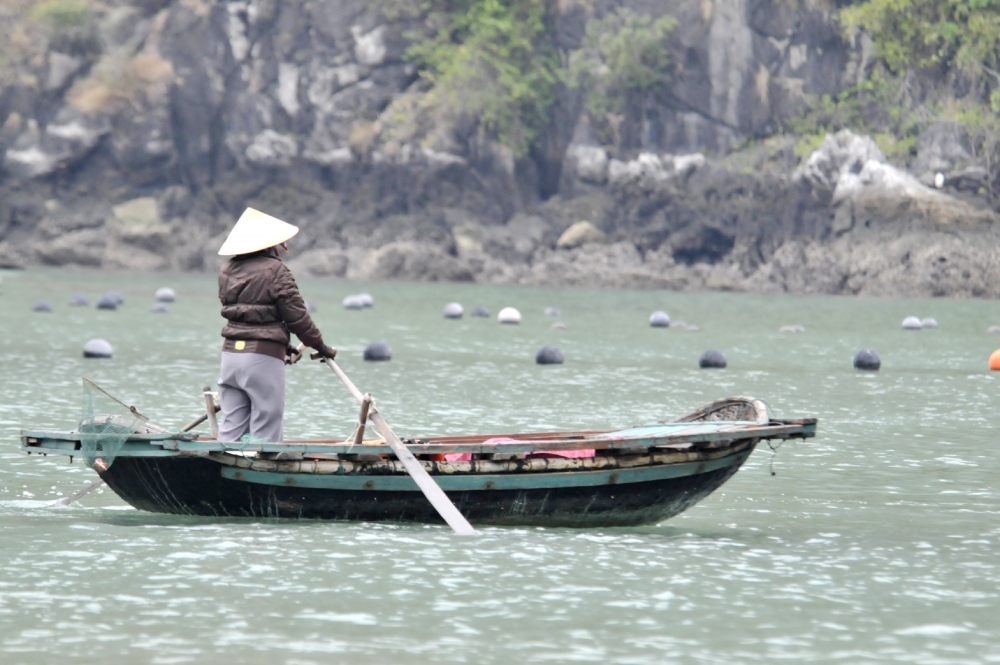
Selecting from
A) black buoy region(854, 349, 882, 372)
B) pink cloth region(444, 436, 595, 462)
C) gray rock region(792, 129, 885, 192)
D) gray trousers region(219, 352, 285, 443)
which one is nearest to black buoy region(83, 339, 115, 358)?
black buoy region(854, 349, 882, 372)

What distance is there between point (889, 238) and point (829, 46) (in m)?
9.28

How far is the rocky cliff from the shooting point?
5744cm

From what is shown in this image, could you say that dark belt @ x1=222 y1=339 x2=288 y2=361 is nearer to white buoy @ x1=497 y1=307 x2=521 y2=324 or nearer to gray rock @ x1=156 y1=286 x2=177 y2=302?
white buoy @ x1=497 y1=307 x2=521 y2=324

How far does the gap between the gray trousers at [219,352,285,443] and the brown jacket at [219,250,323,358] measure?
0.34ft

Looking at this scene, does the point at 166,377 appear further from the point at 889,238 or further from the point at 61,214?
the point at 61,214

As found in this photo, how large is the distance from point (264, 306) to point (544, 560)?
272 cm

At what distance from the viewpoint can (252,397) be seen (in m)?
10.4

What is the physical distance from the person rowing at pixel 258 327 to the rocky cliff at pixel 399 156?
148ft

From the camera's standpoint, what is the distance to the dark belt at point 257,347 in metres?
10.3

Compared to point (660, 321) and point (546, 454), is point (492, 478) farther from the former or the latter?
point (660, 321)

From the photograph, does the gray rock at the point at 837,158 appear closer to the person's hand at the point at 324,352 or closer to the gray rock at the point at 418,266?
the gray rock at the point at 418,266

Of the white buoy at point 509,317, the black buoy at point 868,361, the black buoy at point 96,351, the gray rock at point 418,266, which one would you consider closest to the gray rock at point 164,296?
the white buoy at point 509,317

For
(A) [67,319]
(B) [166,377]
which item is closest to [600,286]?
(A) [67,319]

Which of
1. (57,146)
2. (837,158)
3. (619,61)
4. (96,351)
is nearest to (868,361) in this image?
(96,351)
